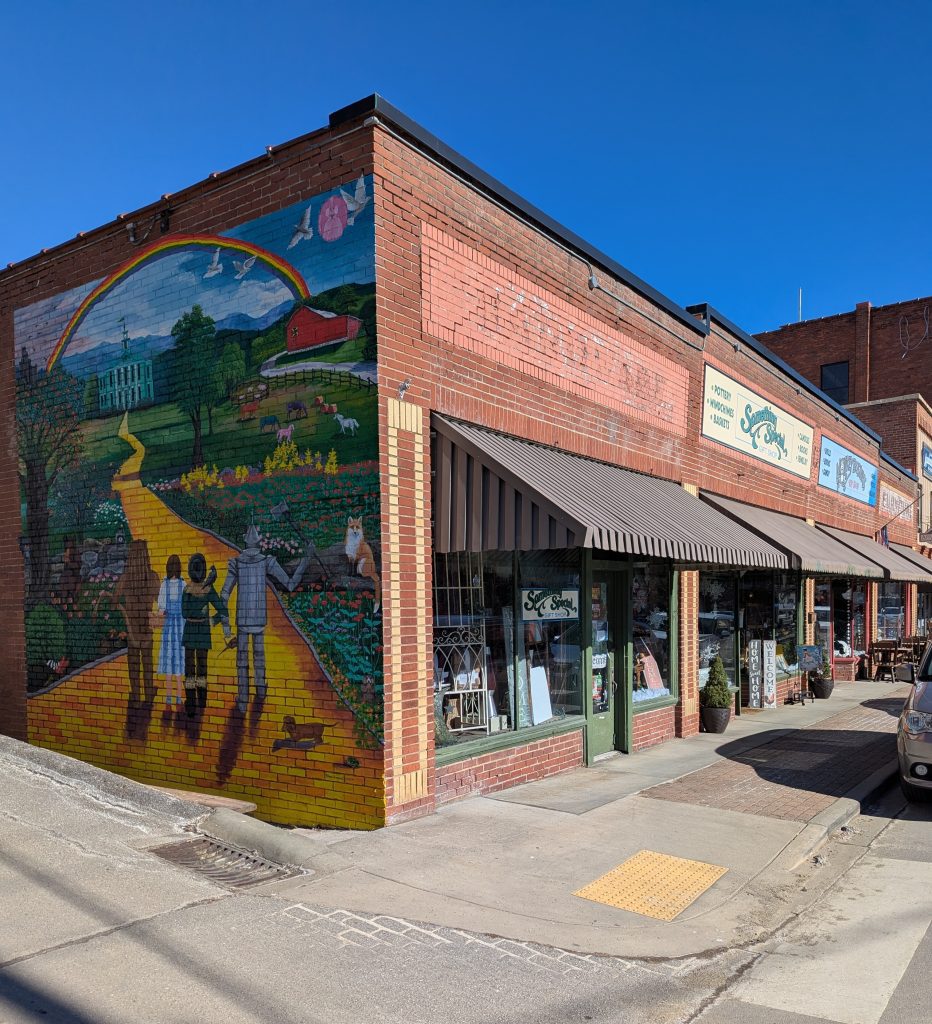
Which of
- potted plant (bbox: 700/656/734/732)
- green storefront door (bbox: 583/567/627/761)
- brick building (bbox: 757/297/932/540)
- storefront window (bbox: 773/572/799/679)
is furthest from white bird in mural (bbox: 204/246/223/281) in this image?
brick building (bbox: 757/297/932/540)

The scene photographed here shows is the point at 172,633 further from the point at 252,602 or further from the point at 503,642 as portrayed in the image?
the point at 503,642

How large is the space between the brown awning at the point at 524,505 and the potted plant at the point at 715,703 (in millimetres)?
3938

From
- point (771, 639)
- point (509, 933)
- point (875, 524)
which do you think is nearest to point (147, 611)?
point (509, 933)

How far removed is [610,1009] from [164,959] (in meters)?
2.24

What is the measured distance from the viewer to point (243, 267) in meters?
7.91

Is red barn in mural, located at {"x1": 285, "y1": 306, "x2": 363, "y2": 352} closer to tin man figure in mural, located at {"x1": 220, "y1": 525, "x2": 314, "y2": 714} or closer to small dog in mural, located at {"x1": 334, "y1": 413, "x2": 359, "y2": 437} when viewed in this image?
small dog in mural, located at {"x1": 334, "y1": 413, "x2": 359, "y2": 437}

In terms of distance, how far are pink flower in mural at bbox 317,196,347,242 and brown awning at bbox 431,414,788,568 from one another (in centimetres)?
180

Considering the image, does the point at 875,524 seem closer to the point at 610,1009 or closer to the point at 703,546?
the point at 703,546

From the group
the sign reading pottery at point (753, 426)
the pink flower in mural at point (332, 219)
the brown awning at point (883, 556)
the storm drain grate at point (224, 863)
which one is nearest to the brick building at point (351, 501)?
the pink flower in mural at point (332, 219)

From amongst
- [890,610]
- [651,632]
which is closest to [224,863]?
[651,632]

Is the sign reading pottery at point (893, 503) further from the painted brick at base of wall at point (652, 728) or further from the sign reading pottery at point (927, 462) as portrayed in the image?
the painted brick at base of wall at point (652, 728)

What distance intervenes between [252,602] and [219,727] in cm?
124

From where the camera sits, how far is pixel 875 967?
15.5 feet

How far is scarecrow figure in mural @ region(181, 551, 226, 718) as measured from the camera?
8.05m
